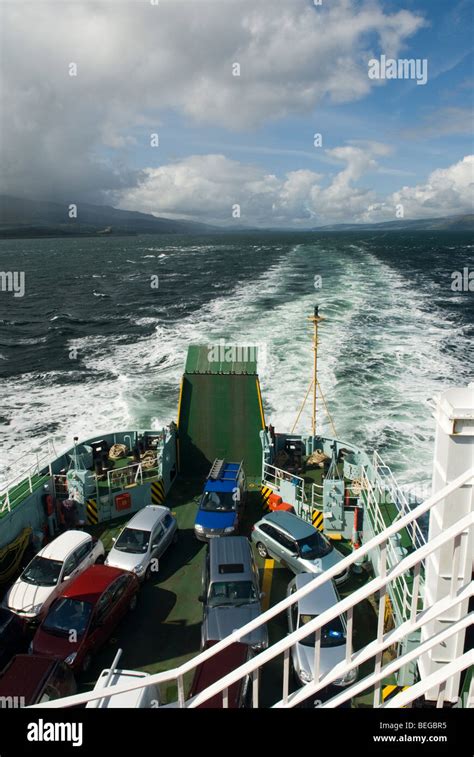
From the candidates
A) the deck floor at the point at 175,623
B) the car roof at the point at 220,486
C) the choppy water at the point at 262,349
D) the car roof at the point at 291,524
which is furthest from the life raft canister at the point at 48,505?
the choppy water at the point at 262,349

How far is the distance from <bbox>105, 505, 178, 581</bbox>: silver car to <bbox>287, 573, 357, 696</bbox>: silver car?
3.28 meters

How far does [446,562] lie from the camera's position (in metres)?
5.30

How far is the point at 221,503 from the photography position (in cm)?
1327

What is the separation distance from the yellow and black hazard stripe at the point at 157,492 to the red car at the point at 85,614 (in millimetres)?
3603

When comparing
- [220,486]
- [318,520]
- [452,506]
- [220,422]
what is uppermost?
[452,506]

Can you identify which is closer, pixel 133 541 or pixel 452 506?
pixel 452 506

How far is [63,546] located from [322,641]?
19.1ft

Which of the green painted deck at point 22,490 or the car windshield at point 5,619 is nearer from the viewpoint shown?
the car windshield at point 5,619

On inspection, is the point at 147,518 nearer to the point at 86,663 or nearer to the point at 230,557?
the point at 230,557

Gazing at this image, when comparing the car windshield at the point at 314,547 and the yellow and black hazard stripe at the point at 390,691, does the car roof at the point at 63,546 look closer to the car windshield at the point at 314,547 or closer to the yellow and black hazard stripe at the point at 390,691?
the car windshield at the point at 314,547

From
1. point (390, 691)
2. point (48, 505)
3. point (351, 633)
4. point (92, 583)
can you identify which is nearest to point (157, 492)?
point (48, 505)

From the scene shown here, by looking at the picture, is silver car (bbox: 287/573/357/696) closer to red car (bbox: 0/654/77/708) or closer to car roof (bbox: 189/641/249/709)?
car roof (bbox: 189/641/249/709)

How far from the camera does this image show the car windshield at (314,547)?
1142 cm

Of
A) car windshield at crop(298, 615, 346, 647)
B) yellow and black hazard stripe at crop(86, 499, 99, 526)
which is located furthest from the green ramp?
car windshield at crop(298, 615, 346, 647)
